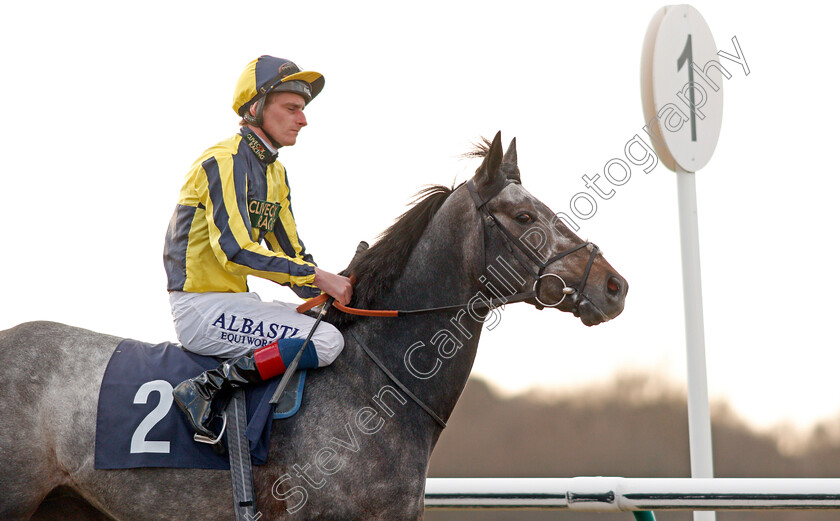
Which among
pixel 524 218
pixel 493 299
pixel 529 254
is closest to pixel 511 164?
pixel 524 218

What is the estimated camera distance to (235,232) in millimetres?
3453

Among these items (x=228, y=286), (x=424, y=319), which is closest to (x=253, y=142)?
(x=228, y=286)

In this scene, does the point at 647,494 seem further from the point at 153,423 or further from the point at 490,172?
the point at 153,423

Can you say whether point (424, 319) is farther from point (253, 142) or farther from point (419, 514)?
point (253, 142)

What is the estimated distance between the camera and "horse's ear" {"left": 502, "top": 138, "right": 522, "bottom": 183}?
12.5ft

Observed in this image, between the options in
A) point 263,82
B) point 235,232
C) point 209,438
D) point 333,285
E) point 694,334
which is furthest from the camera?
point 694,334

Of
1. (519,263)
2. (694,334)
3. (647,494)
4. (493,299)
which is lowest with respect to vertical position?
(647,494)

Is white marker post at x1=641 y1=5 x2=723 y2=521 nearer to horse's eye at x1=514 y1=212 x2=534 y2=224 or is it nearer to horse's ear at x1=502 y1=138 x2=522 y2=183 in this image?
horse's ear at x1=502 y1=138 x2=522 y2=183

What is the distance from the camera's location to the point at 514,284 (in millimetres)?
3611

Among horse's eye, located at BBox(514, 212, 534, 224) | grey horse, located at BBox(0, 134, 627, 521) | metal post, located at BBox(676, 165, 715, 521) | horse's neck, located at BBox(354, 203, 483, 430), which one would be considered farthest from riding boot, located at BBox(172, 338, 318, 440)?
metal post, located at BBox(676, 165, 715, 521)

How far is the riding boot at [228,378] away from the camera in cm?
331

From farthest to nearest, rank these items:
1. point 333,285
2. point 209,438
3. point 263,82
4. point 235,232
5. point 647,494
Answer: point 263,82 < point 647,494 < point 333,285 < point 235,232 < point 209,438

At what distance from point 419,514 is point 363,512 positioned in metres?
0.23

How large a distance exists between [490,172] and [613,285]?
0.73 m
